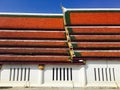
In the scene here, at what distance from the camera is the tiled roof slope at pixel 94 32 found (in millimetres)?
21969

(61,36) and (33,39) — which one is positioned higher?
(61,36)

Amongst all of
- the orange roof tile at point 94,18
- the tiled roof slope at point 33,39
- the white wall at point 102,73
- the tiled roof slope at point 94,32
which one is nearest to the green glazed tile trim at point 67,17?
the tiled roof slope at point 94,32

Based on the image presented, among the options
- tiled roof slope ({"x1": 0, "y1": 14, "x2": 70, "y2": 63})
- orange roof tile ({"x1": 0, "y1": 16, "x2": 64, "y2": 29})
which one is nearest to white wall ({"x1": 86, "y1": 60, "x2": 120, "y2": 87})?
tiled roof slope ({"x1": 0, "y1": 14, "x2": 70, "y2": 63})

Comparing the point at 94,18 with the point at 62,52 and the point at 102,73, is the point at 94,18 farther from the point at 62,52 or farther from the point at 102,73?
the point at 102,73

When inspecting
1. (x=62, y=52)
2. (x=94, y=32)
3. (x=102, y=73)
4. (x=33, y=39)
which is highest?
(x=94, y=32)

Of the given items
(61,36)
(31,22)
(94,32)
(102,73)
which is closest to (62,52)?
(61,36)

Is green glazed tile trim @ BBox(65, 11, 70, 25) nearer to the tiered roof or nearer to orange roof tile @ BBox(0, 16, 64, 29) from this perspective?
the tiered roof

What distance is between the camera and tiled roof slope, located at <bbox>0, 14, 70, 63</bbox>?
72.8 ft

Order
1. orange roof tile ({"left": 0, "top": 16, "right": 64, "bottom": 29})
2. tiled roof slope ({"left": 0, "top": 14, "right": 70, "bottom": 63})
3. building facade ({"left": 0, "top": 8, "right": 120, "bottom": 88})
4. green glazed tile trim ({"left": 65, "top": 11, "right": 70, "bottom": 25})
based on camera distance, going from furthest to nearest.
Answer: orange roof tile ({"left": 0, "top": 16, "right": 64, "bottom": 29})
green glazed tile trim ({"left": 65, "top": 11, "right": 70, "bottom": 25})
tiled roof slope ({"left": 0, "top": 14, "right": 70, "bottom": 63})
building facade ({"left": 0, "top": 8, "right": 120, "bottom": 88})

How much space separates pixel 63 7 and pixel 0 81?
1064 centimetres

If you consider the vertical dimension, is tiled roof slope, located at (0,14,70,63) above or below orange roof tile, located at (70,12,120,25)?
below

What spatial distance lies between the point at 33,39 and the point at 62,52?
3.58m

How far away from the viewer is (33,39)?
24.1m

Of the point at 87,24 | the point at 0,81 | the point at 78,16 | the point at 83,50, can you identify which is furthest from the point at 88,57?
the point at 0,81
